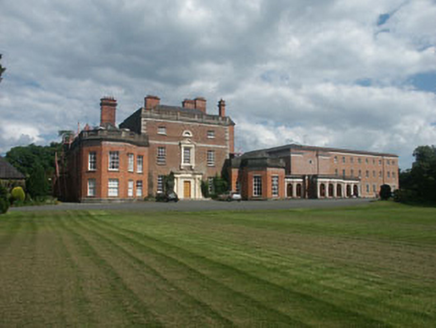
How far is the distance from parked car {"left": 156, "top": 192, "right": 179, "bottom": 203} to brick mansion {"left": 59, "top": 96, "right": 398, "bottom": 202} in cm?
209

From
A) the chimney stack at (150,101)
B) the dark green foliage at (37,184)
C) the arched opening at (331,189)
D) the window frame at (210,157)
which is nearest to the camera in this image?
the dark green foliage at (37,184)

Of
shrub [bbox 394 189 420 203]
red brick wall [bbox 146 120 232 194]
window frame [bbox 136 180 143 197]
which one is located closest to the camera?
shrub [bbox 394 189 420 203]

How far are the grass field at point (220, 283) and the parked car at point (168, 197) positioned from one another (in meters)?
A: 29.0

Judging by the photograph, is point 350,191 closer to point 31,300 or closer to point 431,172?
point 431,172

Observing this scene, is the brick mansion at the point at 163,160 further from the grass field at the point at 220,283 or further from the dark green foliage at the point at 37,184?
the grass field at the point at 220,283

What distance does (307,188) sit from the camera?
193 feet

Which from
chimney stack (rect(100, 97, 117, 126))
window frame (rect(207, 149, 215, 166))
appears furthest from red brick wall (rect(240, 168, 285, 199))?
chimney stack (rect(100, 97, 117, 126))

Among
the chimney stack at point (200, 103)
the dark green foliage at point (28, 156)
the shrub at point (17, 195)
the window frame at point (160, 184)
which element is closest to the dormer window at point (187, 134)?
the window frame at point (160, 184)

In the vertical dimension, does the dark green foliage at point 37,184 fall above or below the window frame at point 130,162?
below

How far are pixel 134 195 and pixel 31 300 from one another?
36.2 metres

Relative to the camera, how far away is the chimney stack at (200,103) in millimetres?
52812

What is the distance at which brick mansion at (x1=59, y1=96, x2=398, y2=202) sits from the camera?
38719 millimetres

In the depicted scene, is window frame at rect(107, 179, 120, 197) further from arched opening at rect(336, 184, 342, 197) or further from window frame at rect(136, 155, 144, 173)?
arched opening at rect(336, 184, 342, 197)

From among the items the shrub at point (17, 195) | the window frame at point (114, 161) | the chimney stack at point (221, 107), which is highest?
the chimney stack at point (221, 107)
